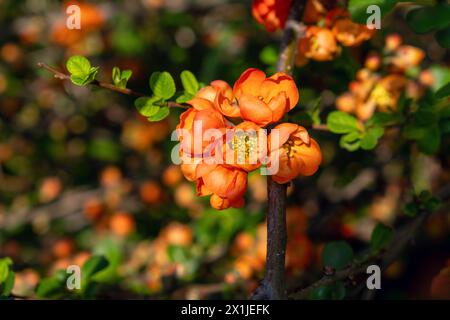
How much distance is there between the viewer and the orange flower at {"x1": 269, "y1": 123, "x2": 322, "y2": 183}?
952mm

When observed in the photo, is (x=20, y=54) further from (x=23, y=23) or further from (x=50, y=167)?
(x=50, y=167)

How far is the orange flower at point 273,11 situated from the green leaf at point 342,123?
23cm

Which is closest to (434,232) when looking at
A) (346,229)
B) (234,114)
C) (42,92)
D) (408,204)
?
(346,229)

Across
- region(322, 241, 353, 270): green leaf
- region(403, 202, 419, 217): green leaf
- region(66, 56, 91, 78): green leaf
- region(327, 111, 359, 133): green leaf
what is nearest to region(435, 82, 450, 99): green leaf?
region(327, 111, 359, 133): green leaf

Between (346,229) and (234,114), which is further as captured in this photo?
(346,229)

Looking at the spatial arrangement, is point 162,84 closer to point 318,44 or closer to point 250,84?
point 250,84

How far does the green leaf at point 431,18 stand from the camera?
112 centimetres

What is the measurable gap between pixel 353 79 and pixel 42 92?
61.9 inches

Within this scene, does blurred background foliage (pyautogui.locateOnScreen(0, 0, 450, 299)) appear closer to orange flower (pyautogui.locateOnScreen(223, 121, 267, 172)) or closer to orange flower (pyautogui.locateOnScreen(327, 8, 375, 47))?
orange flower (pyautogui.locateOnScreen(327, 8, 375, 47))

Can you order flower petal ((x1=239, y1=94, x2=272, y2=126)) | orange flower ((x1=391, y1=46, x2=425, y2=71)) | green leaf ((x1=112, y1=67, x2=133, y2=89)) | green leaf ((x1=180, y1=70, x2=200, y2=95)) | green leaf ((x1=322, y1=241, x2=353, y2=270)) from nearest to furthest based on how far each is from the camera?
flower petal ((x1=239, y1=94, x2=272, y2=126)), green leaf ((x1=112, y1=67, x2=133, y2=89)), green leaf ((x1=180, y1=70, x2=200, y2=95)), green leaf ((x1=322, y1=241, x2=353, y2=270)), orange flower ((x1=391, y1=46, x2=425, y2=71))

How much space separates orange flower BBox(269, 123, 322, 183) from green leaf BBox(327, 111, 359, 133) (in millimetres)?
253

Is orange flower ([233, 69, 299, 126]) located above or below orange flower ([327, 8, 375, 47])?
below

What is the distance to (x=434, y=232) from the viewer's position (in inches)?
83.4
